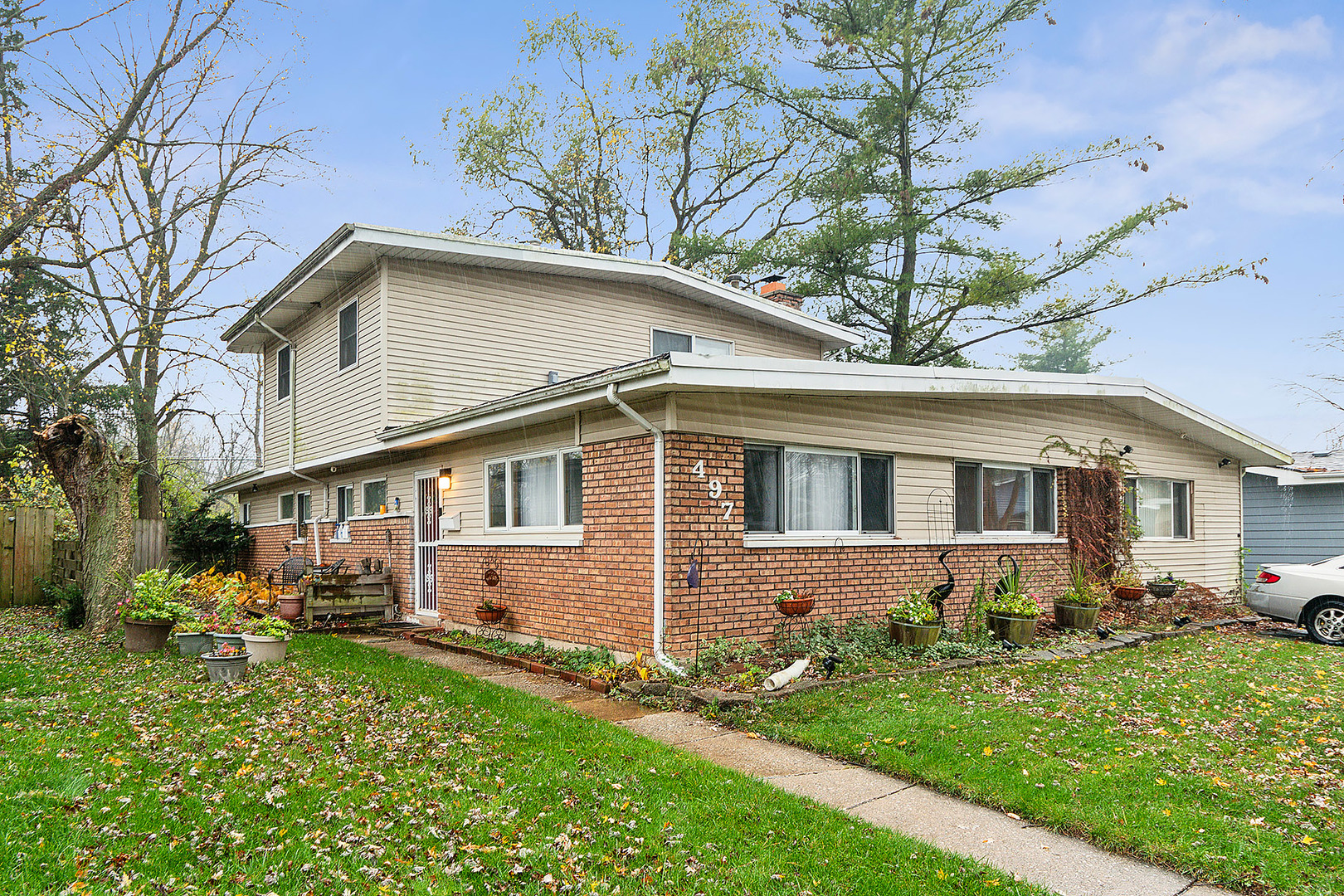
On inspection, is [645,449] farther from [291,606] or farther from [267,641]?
[291,606]

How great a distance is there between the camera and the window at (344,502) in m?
14.6

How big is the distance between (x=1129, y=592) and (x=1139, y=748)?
23.1 ft

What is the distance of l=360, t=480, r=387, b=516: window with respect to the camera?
1366 cm

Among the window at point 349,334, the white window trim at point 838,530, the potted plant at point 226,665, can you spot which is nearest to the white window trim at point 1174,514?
the white window trim at point 838,530

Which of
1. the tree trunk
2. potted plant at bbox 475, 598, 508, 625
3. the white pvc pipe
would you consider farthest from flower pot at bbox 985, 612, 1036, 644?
the tree trunk

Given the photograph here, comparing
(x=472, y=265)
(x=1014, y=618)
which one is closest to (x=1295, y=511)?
(x=1014, y=618)

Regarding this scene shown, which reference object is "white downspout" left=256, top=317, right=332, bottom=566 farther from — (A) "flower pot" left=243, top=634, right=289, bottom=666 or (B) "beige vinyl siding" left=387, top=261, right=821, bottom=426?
(A) "flower pot" left=243, top=634, right=289, bottom=666

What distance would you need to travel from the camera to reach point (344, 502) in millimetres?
15016

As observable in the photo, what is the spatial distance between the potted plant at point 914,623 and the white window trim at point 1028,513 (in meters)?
1.95

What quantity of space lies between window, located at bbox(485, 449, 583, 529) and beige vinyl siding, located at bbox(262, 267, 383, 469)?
2.55m

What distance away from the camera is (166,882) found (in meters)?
3.59

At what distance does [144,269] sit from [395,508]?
966 cm

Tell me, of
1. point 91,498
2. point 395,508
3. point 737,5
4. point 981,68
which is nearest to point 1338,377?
point 981,68

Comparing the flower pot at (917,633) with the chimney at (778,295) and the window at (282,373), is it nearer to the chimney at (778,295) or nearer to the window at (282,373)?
the chimney at (778,295)
